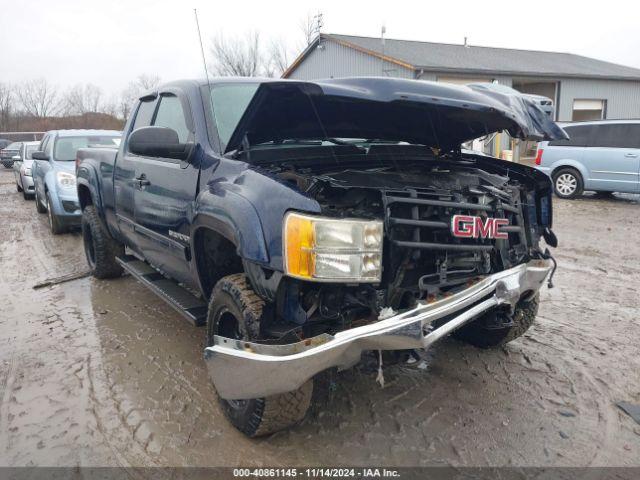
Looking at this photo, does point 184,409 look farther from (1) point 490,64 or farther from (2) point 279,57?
(2) point 279,57

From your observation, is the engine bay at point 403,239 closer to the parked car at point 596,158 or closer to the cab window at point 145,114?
the cab window at point 145,114

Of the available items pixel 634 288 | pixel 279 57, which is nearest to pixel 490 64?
pixel 634 288

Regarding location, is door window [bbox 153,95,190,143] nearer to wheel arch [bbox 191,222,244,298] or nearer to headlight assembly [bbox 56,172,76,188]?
wheel arch [bbox 191,222,244,298]

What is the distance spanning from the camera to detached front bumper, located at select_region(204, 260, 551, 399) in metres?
2.26

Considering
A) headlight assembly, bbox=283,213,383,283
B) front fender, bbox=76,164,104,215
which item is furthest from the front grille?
front fender, bbox=76,164,104,215

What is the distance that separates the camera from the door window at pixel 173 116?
3.57m

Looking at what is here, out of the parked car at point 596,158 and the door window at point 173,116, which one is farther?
the parked car at point 596,158

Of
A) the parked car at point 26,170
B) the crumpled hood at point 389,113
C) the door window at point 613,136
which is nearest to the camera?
the crumpled hood at point 389,113

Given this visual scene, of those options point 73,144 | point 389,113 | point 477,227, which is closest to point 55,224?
point 73,144

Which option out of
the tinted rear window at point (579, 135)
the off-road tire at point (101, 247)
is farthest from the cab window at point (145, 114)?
the tinted rear window at point (579, 135)

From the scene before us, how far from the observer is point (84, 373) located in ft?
11.8

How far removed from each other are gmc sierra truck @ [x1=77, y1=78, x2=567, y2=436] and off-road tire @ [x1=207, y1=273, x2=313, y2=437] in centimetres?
1

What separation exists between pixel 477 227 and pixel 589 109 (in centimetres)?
2508

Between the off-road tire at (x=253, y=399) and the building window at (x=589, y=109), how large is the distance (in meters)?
24.5
